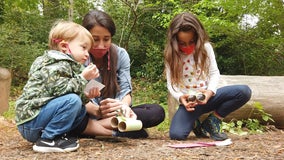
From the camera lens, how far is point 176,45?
335 centimetres

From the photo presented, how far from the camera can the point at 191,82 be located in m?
3.46

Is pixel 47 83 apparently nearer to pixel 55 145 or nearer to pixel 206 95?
pixel 55 145

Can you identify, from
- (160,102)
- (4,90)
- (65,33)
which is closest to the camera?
(65,33)

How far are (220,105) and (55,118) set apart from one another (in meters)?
1.43

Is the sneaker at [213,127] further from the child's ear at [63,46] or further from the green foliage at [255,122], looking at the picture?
the child's ear at [63,46]

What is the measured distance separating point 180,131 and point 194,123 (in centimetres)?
24

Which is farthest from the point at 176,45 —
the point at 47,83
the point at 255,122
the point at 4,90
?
the point at 4,90

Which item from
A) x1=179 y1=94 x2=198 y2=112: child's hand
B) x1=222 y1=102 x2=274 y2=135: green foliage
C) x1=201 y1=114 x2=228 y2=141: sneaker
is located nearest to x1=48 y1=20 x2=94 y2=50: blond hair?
x1=179 y1=94 x2=198 y2=112: child's hand

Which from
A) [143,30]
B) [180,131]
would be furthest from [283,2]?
[180,131]

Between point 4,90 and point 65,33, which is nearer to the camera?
point 65,33

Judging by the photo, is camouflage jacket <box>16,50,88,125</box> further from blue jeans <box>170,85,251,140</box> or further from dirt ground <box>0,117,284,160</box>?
blue jeans <box>170,85,251,140</box>

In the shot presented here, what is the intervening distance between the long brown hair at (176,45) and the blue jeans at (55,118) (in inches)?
40.9

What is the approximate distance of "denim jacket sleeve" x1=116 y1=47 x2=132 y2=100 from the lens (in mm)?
3303

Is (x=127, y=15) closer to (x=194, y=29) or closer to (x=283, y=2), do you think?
(x=283, y=2)
